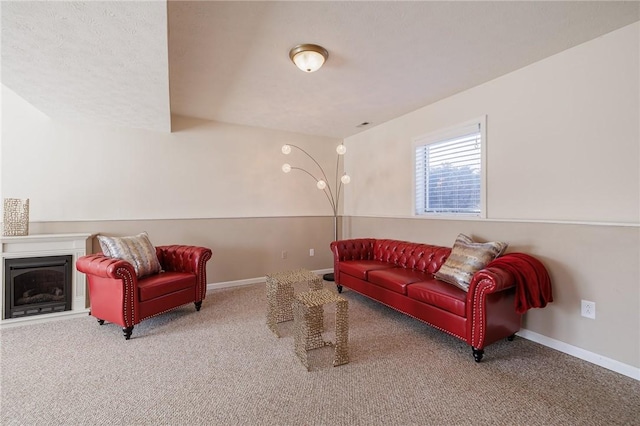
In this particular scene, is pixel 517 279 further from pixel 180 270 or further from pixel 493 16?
pixel 180 270

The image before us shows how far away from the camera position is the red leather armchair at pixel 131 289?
2.58 meters

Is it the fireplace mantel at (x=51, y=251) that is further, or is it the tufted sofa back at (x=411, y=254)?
the tufted sofa back at (x=411, y=254)

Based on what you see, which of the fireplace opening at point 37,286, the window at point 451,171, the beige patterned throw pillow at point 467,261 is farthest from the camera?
the window at point 451,171

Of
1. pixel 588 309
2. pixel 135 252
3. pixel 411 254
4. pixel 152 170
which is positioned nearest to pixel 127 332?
pixel 135 252

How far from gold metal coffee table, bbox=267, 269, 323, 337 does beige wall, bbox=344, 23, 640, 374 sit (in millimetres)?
1893

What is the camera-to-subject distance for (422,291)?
8.56 feet

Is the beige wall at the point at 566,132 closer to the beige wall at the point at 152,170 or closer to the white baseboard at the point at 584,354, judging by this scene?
the white baseboard at the point at 584,354

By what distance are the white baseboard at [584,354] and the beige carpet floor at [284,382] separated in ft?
0.23

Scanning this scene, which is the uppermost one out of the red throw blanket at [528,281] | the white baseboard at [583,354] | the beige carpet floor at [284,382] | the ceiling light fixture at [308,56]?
A: the ceiling light fixture at [308,56]

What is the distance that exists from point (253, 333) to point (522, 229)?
2790 millimetres

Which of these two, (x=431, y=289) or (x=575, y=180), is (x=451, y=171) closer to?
(x=575, y=180)

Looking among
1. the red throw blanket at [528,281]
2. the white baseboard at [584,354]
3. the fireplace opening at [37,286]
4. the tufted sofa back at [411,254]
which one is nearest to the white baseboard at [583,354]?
the white baseboard at [584,354]

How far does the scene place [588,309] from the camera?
2277 mm

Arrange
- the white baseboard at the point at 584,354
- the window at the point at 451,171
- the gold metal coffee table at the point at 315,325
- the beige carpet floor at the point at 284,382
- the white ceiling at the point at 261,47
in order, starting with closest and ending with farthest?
the beige carpet floor at the point at 284,382 → the white ceiling at the point at 261,47 → the white baseboard at the point at 584,354 → the gold metal coffee table at the point at 315,325 → the window at the point at 451,171
